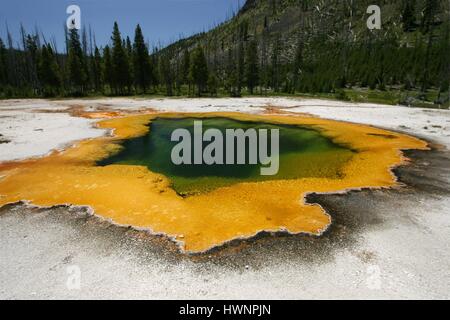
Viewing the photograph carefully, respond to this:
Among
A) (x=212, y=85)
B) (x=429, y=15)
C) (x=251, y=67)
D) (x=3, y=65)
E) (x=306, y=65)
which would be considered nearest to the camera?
(x=212, y=85)

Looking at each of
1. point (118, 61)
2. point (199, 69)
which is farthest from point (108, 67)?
point (199, 69)

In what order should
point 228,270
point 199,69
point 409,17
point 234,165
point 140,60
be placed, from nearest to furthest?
1. point 228,270
2. point 234,165
3. point 199,69
4. point 140,60
5. point 409,17

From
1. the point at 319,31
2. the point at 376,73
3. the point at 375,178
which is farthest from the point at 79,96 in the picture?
the point at 319,31

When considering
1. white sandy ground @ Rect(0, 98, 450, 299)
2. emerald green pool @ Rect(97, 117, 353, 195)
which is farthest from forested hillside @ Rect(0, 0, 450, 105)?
white sandy ground @ Rect(0, 98, 450, 299)

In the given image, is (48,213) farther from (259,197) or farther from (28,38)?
(28,38)

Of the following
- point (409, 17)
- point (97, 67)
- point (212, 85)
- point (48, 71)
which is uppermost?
point (409, 17)

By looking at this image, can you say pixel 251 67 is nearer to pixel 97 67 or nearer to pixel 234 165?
pixel 97 67

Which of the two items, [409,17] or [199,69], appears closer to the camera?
[199,69]
